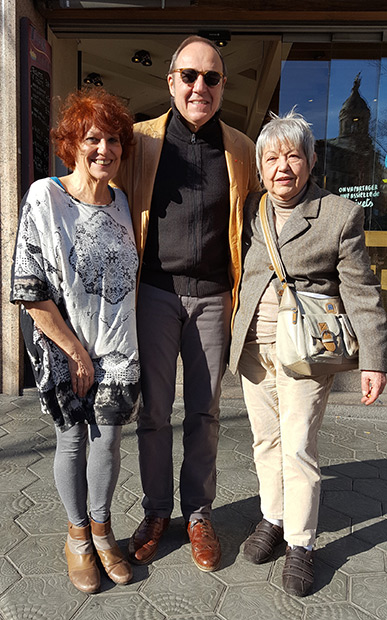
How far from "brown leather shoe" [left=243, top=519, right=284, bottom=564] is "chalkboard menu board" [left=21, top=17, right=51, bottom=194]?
11.4 feet

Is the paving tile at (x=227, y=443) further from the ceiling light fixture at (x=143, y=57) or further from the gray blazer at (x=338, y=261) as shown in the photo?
the ceiling light fixture at (x=143, y=57)

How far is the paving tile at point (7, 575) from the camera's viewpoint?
89.5 inches

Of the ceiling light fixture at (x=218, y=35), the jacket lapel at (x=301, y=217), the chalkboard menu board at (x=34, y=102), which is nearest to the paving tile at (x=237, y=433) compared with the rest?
the jacket lapel at (x=301, y=217)

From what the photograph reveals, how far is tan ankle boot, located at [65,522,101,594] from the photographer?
2.24 meters

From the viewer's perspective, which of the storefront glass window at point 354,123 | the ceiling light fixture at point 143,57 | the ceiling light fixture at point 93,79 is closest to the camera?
the storefront glass window at point 354,123

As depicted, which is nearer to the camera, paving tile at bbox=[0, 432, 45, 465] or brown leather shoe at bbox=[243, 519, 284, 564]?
brown leather shoe at bbox=[243, 519, 284, 564]

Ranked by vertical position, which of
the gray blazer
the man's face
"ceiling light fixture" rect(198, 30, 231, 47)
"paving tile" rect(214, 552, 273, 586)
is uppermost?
"ceiling light fixture" rect(198, 30, 231, 47)

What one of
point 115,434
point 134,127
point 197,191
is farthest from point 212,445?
point 134,127

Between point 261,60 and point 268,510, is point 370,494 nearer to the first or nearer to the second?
point 268,510

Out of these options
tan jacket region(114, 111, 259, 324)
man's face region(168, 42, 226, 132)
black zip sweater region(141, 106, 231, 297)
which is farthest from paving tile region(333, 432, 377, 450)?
man's face region(168, 42, 226, 132)

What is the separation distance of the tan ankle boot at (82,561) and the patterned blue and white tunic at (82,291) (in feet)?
1.74

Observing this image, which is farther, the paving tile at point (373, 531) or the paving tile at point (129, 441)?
the paving tile at point (129, 441)

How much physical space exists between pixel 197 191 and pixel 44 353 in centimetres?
101

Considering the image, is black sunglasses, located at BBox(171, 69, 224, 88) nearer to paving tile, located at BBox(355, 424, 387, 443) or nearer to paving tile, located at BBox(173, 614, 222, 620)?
paving tile, located at BBox(173, 614, 222, 620)
